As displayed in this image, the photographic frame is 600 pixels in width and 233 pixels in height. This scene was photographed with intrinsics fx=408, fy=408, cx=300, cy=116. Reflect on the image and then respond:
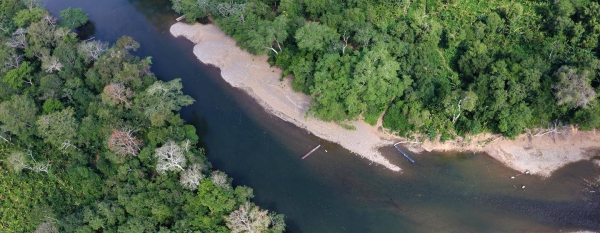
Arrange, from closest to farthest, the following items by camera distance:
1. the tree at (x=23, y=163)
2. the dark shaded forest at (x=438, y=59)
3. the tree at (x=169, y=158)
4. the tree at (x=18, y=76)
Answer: the tree at (x=169, y=158) < the dark shaded forest at (x=438, y=59) < the tree at (x=23, y=163) < the tree at (x=18, y=76)

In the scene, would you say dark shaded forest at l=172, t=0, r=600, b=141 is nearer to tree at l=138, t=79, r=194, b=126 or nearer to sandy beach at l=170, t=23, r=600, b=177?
sandy beach at l=170, t=23, r=600, b=177

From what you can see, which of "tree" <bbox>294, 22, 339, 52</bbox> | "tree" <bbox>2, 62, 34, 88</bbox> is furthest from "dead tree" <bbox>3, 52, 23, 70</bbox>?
"tree" <bbox>294, 22, 339, 52</bbox>

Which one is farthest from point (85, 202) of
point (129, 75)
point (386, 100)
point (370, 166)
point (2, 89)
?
point (386, 100)

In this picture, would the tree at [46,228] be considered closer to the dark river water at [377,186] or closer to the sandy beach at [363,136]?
the dark river water at [377,186]

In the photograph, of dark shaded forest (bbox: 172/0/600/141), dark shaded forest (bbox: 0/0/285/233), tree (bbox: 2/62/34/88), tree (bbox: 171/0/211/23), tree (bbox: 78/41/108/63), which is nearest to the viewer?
dark shaded forest (bbox: 0/0/285/233)

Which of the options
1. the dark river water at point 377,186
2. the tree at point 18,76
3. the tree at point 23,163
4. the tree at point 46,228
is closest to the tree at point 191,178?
the dark river water at point 377,186

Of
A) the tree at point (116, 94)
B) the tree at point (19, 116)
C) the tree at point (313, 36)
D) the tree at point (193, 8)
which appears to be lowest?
the tree at point (19, 116)

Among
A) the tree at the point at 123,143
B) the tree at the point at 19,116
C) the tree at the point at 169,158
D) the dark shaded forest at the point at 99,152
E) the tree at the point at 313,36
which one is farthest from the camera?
the tree at the point at 313,36

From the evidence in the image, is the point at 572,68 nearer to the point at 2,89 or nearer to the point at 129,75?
the point at 129,75
